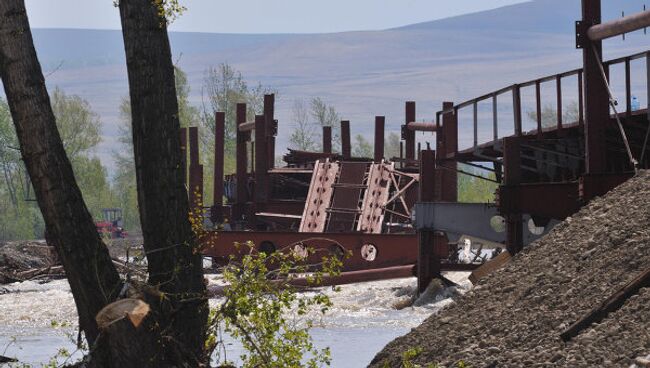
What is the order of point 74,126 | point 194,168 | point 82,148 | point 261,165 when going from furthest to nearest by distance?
point 74,126 → point 82,148 → point 194,168 → point 261,165

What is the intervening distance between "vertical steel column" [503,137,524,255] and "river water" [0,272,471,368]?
2362 millimetres

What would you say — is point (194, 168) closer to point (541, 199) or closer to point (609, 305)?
point (541, 199)

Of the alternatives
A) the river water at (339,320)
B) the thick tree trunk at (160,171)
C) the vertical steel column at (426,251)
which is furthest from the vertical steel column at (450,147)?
the thick tree trunk at (160,171)

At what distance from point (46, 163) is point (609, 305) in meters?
4.32

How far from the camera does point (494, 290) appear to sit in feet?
41.1

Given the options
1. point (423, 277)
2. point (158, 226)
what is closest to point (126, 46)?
point (158, 226)

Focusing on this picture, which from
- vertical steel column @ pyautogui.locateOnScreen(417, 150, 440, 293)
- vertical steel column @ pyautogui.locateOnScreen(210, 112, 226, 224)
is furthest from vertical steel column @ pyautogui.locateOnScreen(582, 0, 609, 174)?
vertical steel column @ pyautogui.locateOnScreen(210, 112, 226, 224)

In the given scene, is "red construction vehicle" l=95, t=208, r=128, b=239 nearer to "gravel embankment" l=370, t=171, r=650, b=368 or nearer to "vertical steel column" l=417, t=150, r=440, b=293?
"vertical steel column" l=417, t=150, r=440, b=293

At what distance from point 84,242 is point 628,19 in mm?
7762

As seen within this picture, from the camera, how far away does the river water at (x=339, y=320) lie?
62.5 ft

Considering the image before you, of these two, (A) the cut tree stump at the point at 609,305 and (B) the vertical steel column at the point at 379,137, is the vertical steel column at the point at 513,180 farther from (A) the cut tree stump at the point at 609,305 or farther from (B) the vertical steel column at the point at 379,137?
(B) the vertical steel column at the point at 379,137

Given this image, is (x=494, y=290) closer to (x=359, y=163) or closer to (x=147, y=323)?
(x=147, y=323)

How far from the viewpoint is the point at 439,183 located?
28.7 metres

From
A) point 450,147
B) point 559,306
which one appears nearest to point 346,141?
point 450,147
